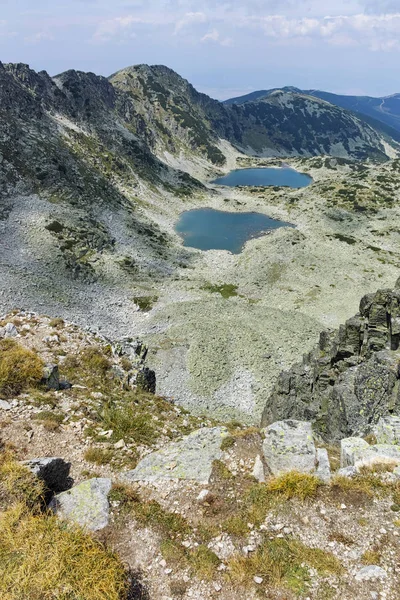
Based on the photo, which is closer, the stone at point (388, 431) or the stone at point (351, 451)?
the stone at point (351, 451)

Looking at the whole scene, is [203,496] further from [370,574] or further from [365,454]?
[365,454]

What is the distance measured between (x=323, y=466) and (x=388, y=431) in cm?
383

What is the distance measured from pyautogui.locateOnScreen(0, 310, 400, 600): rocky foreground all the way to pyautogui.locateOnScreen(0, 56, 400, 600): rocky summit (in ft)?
0.17

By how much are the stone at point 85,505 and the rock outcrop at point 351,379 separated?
12.2 metres

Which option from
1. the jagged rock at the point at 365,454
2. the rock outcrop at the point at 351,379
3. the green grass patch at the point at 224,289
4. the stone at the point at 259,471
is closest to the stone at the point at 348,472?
the jagged rock at the point at 365,454

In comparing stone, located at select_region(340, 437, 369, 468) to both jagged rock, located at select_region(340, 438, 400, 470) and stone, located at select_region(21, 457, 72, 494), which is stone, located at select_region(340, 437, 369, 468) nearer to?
jagged rock, located at select_region(340, 438, 400, 470)

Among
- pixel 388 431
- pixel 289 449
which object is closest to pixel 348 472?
pixel 289 449

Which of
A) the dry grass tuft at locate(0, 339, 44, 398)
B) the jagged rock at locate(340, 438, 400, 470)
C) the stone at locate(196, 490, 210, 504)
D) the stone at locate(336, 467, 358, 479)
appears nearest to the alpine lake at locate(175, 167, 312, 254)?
the dry grass tuft at locate(0, 339, 44, 398)

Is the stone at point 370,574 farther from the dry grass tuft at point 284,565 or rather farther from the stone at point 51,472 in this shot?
the stone at point 51,472

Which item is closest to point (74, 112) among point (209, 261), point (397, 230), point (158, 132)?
point (158, 132)

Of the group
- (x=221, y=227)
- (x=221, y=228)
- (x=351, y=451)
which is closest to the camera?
(x=351, y=451)

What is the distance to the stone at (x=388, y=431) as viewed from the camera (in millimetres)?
12961

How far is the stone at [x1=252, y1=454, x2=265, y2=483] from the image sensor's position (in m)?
11.5

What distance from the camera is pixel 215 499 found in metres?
10.8
